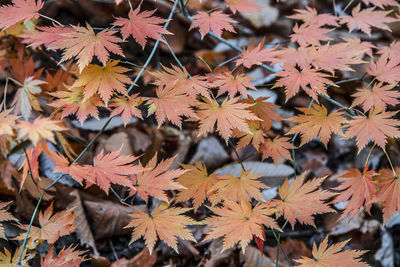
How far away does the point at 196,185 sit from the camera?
1.07m

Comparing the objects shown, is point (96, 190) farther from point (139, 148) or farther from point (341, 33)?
point (341, 33)

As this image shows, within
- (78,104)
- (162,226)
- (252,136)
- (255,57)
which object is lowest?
(162,226)

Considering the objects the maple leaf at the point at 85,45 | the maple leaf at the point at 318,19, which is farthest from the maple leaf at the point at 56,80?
the maple leaf at the point at 318,19

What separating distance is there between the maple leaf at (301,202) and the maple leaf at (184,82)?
1.25 ft

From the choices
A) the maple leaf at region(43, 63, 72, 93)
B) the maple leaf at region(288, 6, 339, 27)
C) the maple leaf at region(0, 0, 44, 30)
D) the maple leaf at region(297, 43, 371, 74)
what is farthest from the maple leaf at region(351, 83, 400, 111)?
the maple leaf at region(43, 63, 72, 93)

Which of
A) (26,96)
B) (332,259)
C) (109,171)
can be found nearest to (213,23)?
(109,171)

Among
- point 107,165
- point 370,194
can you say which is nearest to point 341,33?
point 370,194

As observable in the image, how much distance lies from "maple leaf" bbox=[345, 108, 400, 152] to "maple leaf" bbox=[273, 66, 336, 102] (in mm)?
137

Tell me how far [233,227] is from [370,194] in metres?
0.43

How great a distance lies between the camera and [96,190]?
1452 mm

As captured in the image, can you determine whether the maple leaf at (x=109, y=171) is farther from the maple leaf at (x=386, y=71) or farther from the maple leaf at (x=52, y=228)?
the maple leaf at (x=386, y=71)

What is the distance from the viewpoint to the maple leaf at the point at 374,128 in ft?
3.08

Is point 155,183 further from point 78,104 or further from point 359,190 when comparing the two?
point 359,190

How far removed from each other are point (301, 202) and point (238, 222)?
0.22 meters
